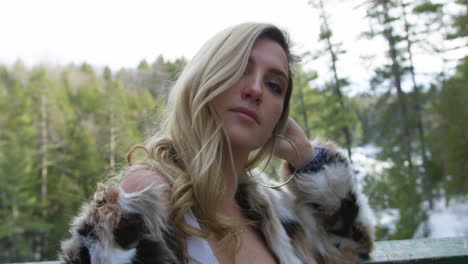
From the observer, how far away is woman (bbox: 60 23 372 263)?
0.87 meters

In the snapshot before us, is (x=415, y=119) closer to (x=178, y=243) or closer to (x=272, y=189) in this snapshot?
(x=272, y=189)

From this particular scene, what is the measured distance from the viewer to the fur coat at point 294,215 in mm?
869

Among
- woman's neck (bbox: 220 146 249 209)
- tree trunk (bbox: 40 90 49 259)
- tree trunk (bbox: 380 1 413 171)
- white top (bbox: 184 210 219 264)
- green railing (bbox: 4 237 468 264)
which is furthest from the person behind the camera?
tree trunk (bbox: 40 90 49 259)

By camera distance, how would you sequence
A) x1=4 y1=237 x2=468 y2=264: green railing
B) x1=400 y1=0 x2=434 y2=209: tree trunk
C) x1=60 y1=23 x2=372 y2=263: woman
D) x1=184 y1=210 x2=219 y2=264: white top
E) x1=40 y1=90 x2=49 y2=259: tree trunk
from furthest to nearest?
x1=40 y1=90 x2=49 y2=259: tree trunk < x1=400 y1=0 x2=434 y2=209: tree trunk < x1=4 y1=237 x2=468 y2=264: green railing < x1=184 y1=210 x2=219 y2=264: white top < x1=60 y1=23 x2=372 y2=263: woman

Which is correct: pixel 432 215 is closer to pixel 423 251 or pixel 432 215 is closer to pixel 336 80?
pixel 336 80

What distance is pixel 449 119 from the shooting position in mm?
8250

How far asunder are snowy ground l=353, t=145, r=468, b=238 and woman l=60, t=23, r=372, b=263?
310 centimetres

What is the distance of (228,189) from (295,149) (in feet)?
1.41

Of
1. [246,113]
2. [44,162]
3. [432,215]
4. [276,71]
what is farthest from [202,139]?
[44,162]

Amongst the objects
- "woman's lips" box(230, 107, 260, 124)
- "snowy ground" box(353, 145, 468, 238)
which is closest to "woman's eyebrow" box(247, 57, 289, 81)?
"woman's lips" box(230, 107, 260, 124)

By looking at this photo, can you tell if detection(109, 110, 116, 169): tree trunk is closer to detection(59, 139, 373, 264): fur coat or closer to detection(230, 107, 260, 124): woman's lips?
detection(59, 139, 373, 264): fur coat

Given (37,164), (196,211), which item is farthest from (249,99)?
(37,164)

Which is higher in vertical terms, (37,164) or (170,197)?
(170,197)

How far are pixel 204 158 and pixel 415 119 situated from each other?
29.1 ft
